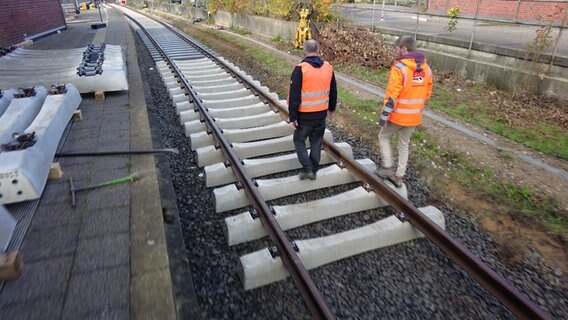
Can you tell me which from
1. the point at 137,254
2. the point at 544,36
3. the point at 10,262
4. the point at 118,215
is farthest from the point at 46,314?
the point at 544,36

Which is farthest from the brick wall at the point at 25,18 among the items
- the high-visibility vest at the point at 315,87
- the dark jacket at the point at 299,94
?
the high-visibility vest at the point at 315,87

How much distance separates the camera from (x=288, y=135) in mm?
6434

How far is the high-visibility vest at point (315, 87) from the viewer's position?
4305 mm

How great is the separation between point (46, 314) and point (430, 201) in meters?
4.28

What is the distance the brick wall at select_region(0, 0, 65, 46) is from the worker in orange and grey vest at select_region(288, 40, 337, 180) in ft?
46.5

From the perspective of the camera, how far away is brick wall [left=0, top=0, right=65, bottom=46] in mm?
13859

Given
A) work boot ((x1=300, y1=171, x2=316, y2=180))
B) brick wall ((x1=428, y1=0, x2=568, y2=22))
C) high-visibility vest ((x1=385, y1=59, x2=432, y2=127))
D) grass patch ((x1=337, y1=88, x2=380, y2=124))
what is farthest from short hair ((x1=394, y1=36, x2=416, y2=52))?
brick wall ((x1=428, y1=0, x2=568, y2=22))

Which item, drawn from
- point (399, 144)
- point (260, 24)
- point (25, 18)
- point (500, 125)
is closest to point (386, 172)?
point (399, 144)

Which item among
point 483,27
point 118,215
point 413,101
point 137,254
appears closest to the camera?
point 137,254

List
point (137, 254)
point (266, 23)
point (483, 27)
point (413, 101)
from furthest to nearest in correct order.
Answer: point (266, 23) < point (483, 27) < point (413, 101) < point (137, 254)

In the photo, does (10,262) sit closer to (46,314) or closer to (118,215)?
(46,314)

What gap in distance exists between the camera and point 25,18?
638 inches

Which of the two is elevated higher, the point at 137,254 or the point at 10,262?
the point at 10,262

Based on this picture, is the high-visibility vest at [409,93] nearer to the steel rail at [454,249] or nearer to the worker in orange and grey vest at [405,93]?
the worker in orange and grey vest at [405,93]
